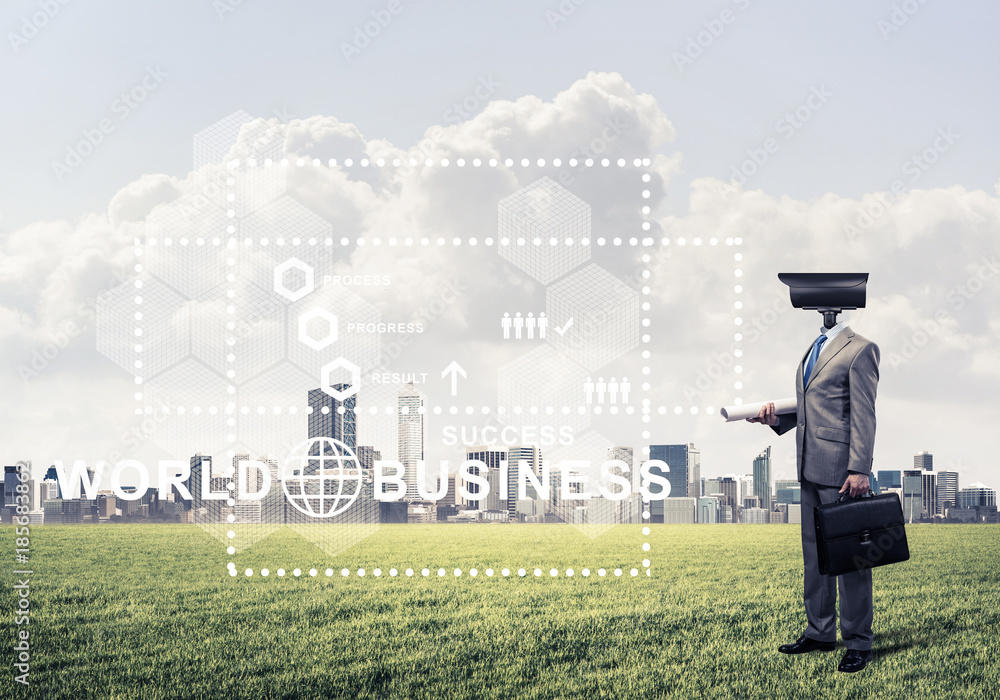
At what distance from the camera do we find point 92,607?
6.54 m

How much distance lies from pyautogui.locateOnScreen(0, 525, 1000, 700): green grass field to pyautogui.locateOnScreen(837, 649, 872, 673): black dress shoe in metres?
0.07

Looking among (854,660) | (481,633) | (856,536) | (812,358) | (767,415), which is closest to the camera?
(856,536)

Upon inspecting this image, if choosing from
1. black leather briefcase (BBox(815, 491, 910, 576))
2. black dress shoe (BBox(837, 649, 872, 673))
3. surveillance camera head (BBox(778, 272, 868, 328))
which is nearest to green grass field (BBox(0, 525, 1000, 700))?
black dress shoe (BBox(837, 649, 872, 673))

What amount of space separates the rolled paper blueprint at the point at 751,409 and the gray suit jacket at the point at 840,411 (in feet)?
0.59

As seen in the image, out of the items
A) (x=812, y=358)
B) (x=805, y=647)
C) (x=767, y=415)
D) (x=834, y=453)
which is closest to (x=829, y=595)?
(x=805, y=647)

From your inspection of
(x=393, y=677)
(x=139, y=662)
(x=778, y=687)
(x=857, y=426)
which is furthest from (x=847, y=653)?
(x=139, y=662)

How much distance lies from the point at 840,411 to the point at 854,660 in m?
1.57

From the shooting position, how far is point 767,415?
5.23 metres

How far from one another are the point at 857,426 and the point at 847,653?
4.79 ft

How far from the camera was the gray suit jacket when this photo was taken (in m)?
4.73

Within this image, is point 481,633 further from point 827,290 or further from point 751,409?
point 827,290

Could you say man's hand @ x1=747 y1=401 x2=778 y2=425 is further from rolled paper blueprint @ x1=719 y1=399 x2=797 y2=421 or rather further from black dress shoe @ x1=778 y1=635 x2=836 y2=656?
black dress shoe @ x1=778 y1=635 x2=836 y2=656

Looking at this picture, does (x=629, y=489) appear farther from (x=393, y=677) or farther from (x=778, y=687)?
(x=393, y=677)

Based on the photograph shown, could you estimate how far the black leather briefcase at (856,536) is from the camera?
4617 mm
